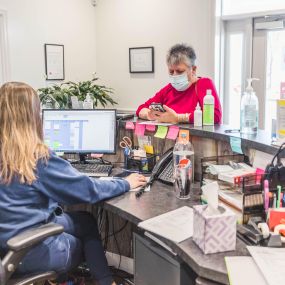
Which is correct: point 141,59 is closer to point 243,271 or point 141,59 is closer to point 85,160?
point 85,160

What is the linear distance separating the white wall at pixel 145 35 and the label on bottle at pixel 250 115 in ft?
6.66

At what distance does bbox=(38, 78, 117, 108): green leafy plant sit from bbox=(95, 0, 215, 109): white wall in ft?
0.82

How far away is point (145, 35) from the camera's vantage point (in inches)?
170

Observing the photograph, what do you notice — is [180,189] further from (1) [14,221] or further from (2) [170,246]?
(1) [14,221]

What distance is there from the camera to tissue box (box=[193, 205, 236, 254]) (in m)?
1.25

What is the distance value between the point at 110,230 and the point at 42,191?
3.88 ft

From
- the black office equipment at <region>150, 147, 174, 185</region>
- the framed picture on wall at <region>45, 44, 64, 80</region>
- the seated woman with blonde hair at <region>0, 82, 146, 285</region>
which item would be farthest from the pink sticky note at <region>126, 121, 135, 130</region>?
the framed picture on wall at <region>45, 44, 64, 80</region>

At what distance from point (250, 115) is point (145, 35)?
2692 mm

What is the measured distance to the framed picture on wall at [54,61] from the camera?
4.25 meters

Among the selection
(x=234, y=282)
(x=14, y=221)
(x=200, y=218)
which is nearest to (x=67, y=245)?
(x=14, y=221)

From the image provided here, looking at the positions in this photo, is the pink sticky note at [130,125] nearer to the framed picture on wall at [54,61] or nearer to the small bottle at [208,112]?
the small bottle at [208,112]

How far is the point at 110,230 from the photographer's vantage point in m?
2.73

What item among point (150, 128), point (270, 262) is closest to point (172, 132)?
point (150, 128)

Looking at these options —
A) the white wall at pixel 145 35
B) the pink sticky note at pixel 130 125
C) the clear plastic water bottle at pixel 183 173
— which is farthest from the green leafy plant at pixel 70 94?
the clear plastic water bottle at pixel 183 173
